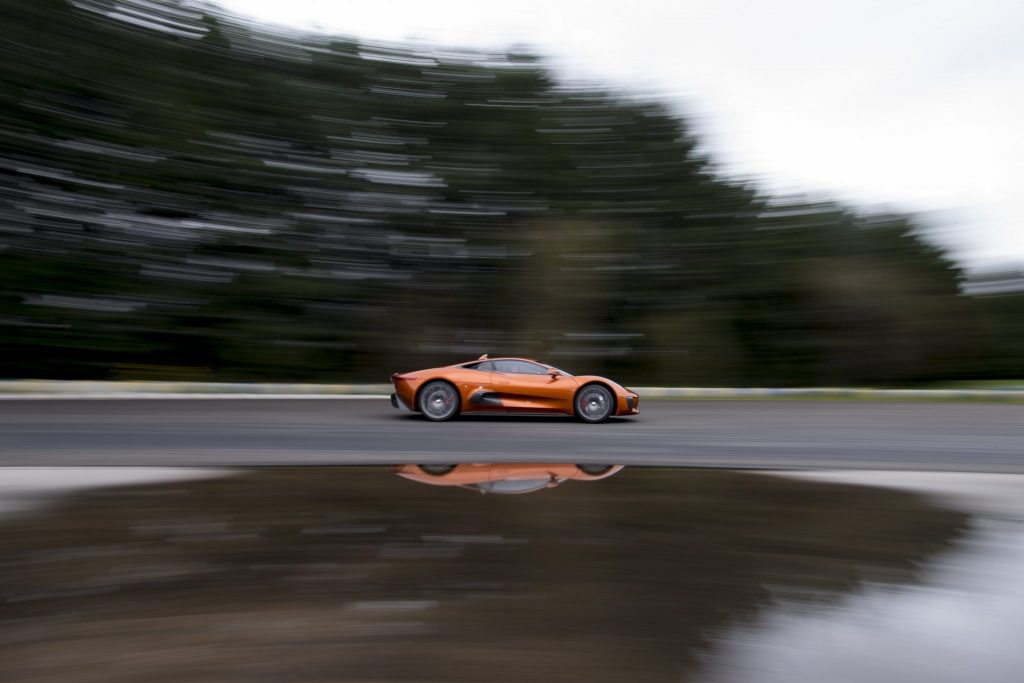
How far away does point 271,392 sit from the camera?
18312 millimetres

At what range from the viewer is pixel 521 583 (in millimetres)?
4094

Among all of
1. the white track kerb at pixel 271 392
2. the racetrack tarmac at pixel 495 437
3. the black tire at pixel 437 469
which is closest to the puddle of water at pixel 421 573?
the black tire at pixel 437 469

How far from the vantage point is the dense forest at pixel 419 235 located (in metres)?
19.4

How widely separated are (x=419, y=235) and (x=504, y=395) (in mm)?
10085

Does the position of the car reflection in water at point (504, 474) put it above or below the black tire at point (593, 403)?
below

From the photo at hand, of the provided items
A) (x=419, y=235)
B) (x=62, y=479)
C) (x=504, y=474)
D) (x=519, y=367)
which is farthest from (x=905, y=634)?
(x=419, y=235)

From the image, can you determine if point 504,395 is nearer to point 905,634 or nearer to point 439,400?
point 439,400

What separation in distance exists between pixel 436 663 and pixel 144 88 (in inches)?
779

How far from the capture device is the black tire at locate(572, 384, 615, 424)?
12133 mm

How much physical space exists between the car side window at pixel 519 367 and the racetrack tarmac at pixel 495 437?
29.4 inches

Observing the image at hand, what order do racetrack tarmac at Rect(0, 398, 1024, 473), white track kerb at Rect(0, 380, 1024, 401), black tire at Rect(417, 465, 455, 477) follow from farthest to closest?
white track kerb at Rect(0, 380, 1024, 401) → racetrack tarmac at Rect(0, 398, 1024, 473) → black tire at Rect(417, 465, 455, 477)

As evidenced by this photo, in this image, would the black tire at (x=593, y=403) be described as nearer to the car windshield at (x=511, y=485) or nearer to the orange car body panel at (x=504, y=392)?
the orange car body panel at (x=504, y=392)

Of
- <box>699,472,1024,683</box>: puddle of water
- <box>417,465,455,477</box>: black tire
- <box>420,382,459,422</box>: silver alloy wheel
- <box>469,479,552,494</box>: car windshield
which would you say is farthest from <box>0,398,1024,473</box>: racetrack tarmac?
<box>699,472,1024,683</box>: puddle of water

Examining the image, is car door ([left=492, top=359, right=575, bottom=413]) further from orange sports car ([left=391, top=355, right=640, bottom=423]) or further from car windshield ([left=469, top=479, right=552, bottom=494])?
A: car windshield ([left=469, top=479, right=552, bottom=494])
